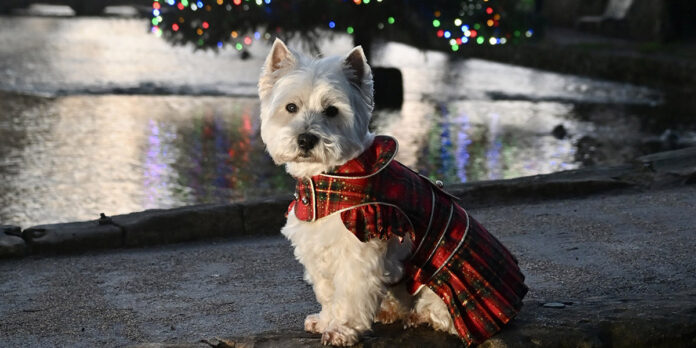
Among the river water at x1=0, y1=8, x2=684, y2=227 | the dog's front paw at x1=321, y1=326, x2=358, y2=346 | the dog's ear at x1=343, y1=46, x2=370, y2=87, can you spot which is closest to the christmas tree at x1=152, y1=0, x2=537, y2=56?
the river water at x1=0, y1=8, x2=684, y2=227

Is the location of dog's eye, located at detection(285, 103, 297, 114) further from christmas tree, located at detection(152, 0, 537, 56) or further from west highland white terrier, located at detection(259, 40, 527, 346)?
christmas tree, located at detection(152, 0, 537, 56)

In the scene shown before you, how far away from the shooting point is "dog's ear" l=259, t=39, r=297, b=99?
4.09m

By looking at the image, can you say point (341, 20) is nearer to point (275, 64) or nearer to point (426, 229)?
point (275, 64)

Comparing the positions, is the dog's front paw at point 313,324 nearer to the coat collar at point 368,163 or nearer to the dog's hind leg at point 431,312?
the dog's hind leg at point 431,312

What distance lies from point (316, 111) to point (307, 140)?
0.15 m

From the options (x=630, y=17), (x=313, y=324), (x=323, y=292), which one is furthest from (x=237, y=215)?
(x=630, y=17)

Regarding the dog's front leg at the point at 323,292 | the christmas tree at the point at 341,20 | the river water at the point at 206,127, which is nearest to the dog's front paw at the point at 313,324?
the dog's front leg at the point at 323,292

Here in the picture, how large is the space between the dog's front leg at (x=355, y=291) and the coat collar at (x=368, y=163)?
26cm

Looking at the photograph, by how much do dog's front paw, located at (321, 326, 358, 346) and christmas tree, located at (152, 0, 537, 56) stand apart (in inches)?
436

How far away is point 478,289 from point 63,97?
41.5 feet

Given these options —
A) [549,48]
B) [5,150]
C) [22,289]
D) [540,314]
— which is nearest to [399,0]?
[5,150]

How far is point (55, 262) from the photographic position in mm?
6816

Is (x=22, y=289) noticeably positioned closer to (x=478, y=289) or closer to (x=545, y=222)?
(x=478, y=289)

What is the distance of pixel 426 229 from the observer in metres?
4.14
